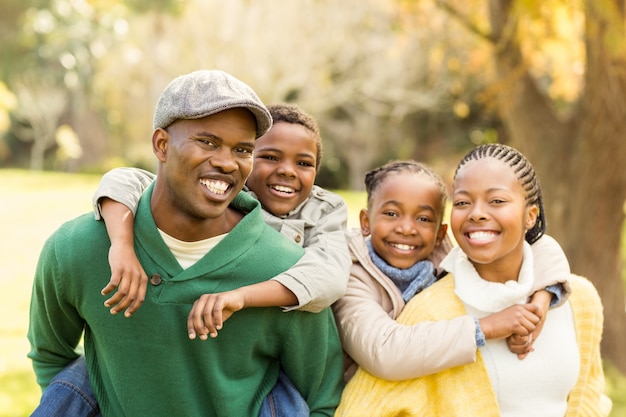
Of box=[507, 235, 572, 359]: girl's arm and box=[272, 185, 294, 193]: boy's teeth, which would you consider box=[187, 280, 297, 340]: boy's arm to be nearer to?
box=[272, 185, 294, 193]: boy's teeth

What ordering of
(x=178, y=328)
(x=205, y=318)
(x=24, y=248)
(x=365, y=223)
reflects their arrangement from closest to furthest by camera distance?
1. (x=205, y=318)
2. (x=178, y=328)
3. (x=365, y=223)
4. (x=24, y=248)

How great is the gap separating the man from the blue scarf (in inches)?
14.1

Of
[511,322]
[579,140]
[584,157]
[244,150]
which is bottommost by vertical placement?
[511,322]

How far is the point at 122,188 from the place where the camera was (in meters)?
2.42

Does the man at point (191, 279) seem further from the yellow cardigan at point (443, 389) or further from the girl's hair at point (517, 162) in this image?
the girl's hair at point (517, 162)

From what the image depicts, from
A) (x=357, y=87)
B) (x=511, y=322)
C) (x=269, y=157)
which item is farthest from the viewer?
(x=357, y=87)

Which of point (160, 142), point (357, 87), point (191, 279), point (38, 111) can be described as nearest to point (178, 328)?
point (191, 279)

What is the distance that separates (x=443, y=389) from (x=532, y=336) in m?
0.35

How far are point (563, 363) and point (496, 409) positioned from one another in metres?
0.31

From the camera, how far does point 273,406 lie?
97.0 inches

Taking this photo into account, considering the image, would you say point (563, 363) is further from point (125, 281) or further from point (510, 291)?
point (125, 281)

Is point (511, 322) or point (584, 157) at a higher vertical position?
point (584, 157)

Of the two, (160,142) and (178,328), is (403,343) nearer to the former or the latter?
(178,328)

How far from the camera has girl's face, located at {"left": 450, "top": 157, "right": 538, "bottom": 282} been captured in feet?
8.23
